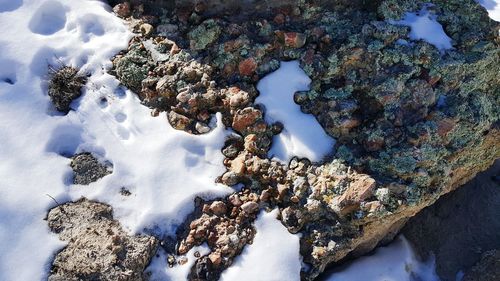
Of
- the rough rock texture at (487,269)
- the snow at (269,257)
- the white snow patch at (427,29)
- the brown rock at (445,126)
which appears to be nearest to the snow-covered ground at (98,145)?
the snow at (269,257)

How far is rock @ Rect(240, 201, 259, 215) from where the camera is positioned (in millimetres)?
4281

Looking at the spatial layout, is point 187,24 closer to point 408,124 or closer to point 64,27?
point 64,27

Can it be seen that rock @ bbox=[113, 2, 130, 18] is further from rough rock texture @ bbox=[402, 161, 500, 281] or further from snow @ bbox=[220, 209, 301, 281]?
rough rock texture @ bbox=[402, 161, 500, 281]

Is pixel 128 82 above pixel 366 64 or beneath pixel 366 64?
beneath

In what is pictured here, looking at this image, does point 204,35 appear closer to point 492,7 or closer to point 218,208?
point 218,208

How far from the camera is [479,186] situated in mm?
5395

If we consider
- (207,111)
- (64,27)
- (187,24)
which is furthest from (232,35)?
(64,27)

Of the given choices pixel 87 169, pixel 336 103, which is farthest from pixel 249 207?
pixel 87 169

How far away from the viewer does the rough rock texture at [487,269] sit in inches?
187

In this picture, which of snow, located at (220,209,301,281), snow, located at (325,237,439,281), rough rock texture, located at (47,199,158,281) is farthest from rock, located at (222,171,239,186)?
snow, located at (325,237,439,281)

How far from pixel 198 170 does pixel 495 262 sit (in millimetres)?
2807

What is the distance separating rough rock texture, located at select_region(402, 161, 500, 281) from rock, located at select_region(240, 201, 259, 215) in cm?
161

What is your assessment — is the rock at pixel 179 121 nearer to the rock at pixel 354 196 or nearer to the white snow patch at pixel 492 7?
the rock at pixel 354 196

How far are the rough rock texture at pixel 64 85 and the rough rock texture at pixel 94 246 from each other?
3.26 feet
